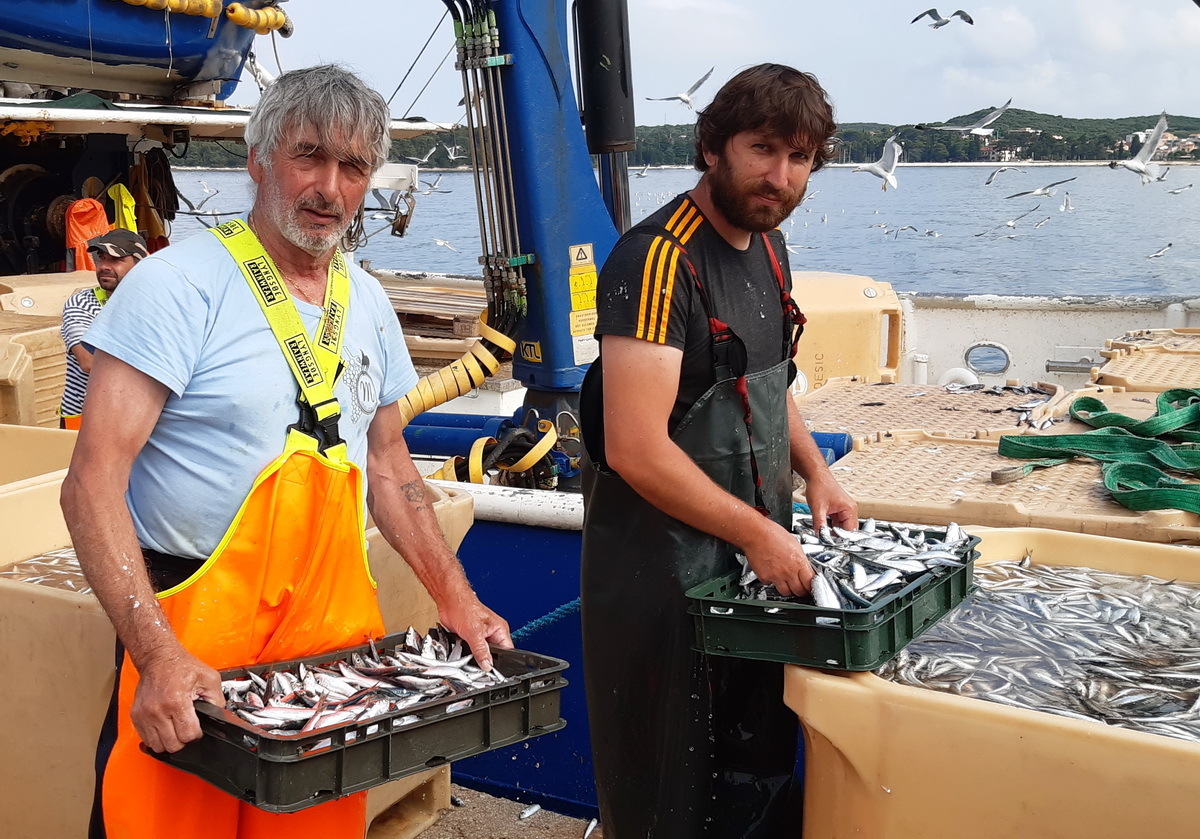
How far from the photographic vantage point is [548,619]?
4367mm

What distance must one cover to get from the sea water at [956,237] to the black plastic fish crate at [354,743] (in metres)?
1.19

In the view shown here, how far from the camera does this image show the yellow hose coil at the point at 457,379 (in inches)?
230

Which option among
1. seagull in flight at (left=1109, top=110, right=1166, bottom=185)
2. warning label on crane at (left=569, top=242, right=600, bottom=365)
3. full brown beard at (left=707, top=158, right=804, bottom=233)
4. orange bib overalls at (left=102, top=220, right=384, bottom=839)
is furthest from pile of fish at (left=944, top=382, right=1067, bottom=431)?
seagull in flight at (left=1109, top=110, right=1166, bottom=185)

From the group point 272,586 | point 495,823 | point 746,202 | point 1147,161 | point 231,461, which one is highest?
point 1147,161

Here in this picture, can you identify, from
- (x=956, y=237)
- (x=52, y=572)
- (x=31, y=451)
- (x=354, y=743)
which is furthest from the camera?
(x=956, y=237)

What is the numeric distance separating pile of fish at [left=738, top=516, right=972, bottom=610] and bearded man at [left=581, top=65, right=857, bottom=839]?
0.08 metres

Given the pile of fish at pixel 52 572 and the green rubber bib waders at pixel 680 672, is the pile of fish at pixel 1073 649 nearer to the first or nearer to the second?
the green rubber bib waders at pixel 680 672

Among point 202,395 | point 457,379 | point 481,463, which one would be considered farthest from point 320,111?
point 457,379

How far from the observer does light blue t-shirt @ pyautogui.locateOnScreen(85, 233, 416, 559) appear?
2.24 m

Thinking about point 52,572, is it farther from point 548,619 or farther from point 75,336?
point 75,336

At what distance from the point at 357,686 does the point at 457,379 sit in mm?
3599

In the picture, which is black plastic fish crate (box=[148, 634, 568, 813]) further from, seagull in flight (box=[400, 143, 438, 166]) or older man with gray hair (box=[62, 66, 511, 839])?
seagull in flight (box=[400, 143, 438, 166])

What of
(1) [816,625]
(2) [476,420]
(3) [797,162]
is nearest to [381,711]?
(1) [816,625]

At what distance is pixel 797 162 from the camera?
2781 mm
